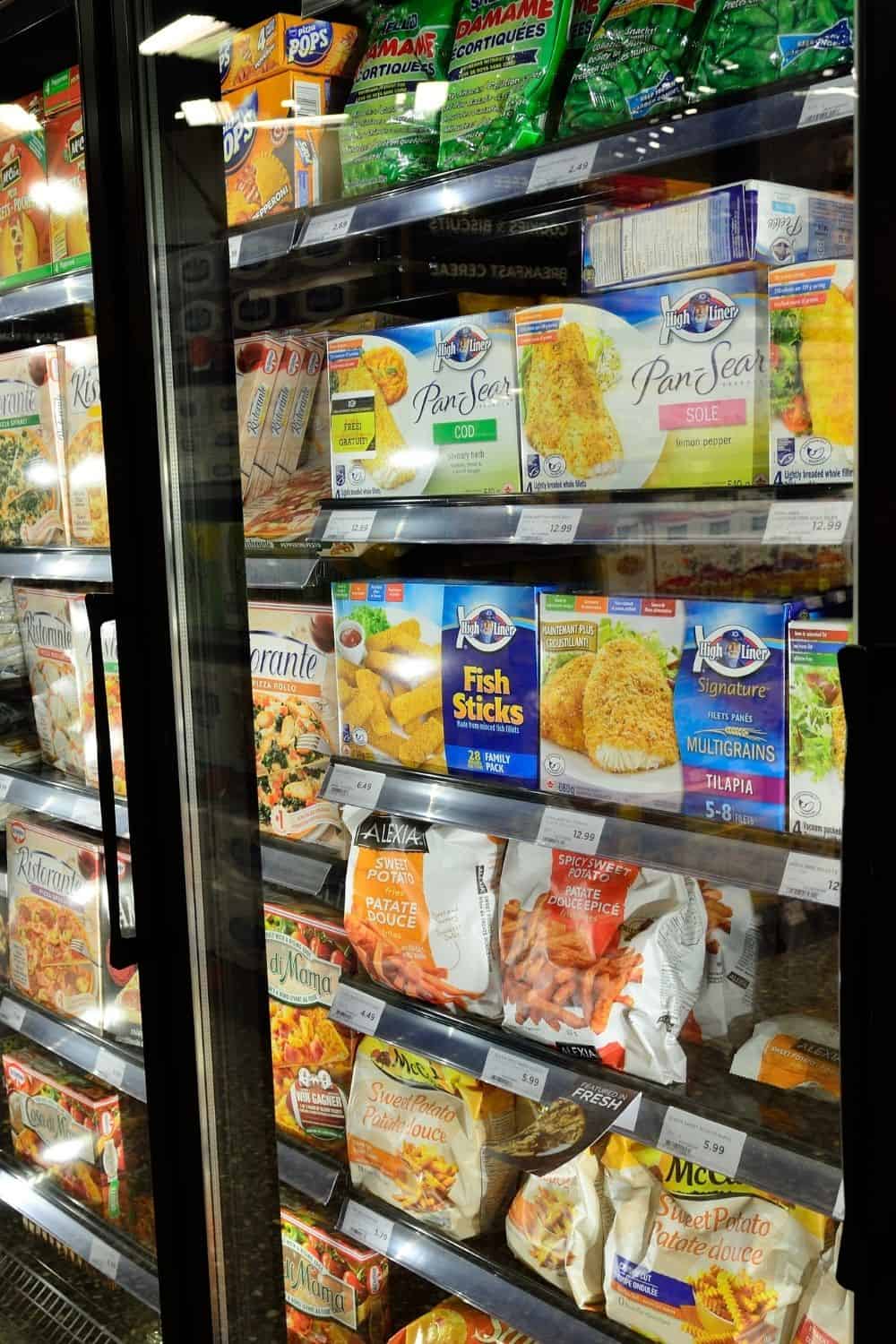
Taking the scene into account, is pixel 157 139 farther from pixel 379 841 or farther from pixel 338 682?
pixel 379 841

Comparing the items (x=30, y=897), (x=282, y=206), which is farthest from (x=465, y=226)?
(x=30, y=897)

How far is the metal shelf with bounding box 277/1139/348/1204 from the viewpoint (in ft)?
5.59

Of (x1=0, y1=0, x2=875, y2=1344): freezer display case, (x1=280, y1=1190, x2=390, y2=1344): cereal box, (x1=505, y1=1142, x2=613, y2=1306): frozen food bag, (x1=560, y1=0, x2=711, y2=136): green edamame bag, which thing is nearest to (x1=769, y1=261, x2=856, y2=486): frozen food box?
(x1=0, y1=0, x2=875, y2=1344): freezer display case

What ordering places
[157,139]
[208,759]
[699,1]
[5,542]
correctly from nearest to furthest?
[699,1] < [157,139] < [208,759] < [5,542]

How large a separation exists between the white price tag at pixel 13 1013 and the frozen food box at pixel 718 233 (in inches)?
62.6

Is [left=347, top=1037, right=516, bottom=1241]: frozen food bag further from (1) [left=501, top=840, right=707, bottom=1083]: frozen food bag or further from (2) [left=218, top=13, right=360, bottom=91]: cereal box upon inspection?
(2) [left=218, top=13, right=360, bottom=91]: cereal box

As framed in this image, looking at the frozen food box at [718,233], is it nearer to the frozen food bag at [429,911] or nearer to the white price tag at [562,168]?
the white price tag at [562,168]

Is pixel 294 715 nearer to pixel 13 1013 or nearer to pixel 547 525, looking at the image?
pixel 547 525

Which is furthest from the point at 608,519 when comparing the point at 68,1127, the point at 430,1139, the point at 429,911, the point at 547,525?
the point at 68,1127

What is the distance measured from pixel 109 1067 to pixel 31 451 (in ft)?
3.26

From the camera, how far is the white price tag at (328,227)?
143cm

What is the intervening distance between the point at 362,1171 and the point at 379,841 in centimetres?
45

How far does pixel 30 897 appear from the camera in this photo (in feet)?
7.41

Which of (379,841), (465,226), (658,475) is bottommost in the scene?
(379,841)
